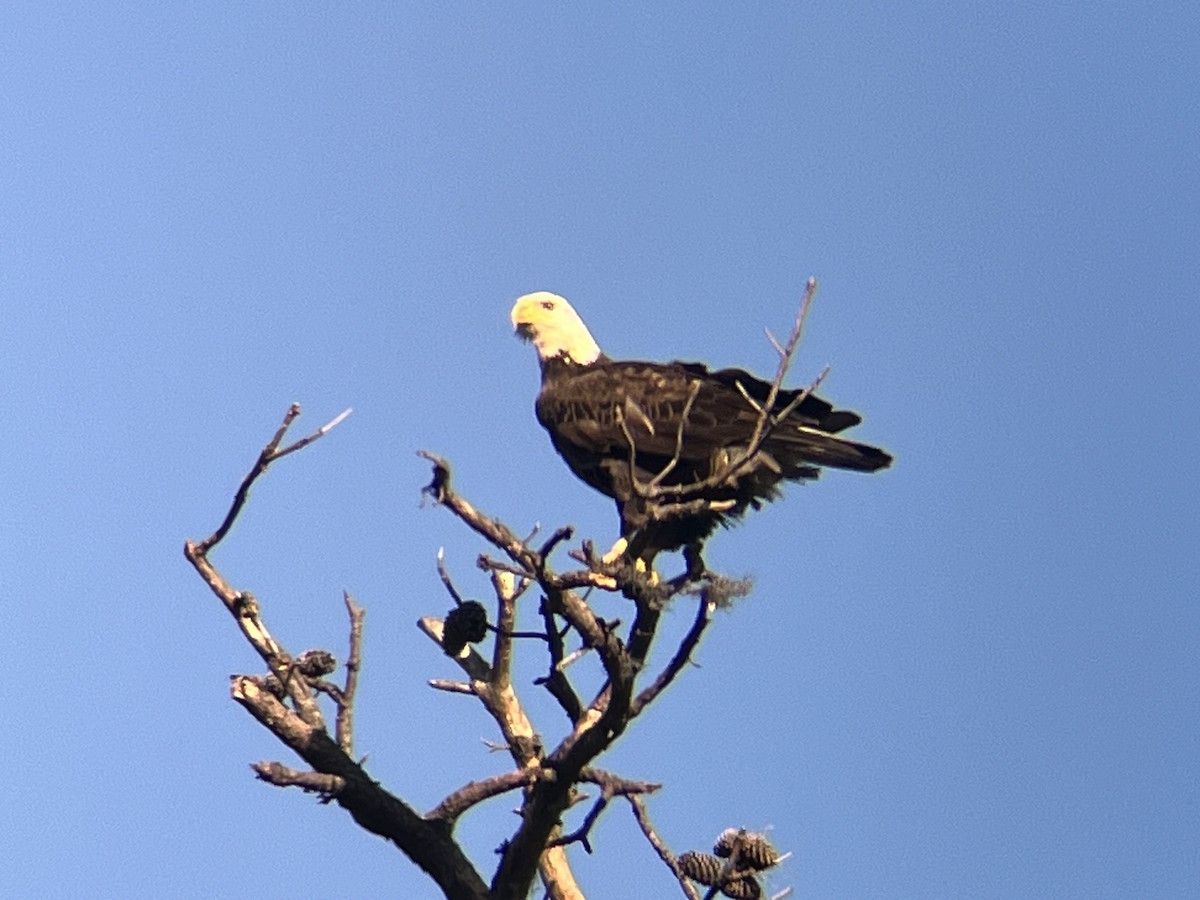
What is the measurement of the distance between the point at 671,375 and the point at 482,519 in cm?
279

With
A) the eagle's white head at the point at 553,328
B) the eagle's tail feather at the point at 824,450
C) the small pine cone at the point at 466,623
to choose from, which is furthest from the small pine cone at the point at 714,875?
the eagle's white head at the point at 553,328

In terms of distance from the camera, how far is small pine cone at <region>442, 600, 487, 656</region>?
643 cm

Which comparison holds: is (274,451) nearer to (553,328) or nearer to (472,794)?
(472,794)

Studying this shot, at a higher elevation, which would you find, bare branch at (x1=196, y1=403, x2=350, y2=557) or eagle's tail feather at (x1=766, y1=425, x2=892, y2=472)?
eagle's tail feather at (x1=766, y1=425, x2=892, y2=472)

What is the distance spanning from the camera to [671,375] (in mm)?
8648

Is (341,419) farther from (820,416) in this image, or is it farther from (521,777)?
(820,416)

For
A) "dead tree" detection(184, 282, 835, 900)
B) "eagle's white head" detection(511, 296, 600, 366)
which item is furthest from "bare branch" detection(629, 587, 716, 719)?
"eagle's white head" detection(511, 296, 600, 366)

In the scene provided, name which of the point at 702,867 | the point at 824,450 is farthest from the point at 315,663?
the point at 824,450

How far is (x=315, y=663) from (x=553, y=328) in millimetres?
3872

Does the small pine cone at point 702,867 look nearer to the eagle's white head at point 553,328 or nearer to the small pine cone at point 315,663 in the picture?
the small pine cone at point 315,663

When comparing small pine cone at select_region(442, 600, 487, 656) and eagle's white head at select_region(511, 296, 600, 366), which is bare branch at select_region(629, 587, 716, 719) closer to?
small pine cone at select_region(442, 600, 487, 656)

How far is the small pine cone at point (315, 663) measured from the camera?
245 inches

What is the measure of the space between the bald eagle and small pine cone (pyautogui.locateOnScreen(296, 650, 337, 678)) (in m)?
1.42

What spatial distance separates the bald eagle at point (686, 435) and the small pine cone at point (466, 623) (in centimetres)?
85
